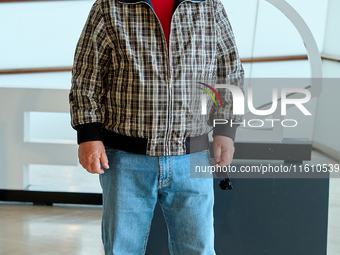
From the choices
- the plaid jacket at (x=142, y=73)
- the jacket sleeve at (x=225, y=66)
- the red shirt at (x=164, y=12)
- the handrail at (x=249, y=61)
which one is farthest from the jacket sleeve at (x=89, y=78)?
the handrail at (x=249, y=61)

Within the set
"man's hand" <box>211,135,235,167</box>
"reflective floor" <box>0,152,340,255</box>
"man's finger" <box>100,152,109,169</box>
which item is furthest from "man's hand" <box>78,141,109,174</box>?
"reflective floor" <box>0,152,340,255</box>

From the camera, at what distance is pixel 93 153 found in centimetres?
108

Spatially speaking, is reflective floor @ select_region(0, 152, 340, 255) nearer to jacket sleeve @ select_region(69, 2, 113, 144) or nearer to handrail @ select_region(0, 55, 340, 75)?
handrail @ select_region(0, 55, 340, 75)

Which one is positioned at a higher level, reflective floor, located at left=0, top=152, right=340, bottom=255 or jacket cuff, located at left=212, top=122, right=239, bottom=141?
jacket cuff, located at left=212, top=122, right=239, bottom=141

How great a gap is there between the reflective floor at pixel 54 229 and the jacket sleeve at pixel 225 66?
111cm

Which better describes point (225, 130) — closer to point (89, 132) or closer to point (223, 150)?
point (223, 150)

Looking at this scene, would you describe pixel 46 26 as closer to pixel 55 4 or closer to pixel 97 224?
pixel 55 4

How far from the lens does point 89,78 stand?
110 cm

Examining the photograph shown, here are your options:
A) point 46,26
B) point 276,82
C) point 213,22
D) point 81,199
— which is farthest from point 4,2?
point 213,22

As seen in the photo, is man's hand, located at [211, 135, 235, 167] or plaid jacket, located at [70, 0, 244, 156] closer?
plaid jacket, located at [70, 0, 244, 156]

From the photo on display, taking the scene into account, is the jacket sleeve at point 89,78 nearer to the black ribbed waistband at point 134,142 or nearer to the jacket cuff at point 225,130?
the black ribbed waistband at point 134,142

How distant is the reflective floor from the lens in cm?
205

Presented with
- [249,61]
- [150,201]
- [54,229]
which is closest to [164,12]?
[150,201]

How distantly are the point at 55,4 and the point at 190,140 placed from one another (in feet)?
7.49
